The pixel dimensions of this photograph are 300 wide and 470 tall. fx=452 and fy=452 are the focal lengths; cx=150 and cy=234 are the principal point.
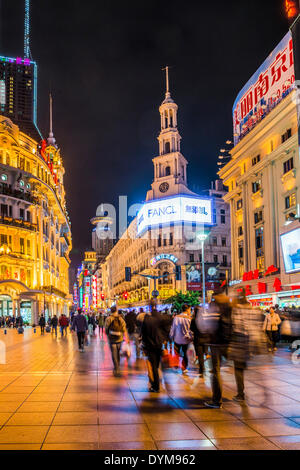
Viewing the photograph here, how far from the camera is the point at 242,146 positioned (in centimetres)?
4591

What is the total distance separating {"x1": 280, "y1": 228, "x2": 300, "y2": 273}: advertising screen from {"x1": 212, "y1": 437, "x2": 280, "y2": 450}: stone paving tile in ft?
78.4

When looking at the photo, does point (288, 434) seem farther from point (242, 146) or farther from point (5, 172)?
point (5, 172)

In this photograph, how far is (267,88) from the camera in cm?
4191

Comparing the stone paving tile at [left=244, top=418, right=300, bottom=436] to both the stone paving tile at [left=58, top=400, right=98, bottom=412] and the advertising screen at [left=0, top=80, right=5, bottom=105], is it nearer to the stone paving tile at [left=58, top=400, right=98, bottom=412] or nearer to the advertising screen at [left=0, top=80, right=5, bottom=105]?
the stone paving tile at [left=58, top=400, right=98, bottom=412]

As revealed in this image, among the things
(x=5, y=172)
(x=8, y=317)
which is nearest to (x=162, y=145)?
(x=5, y=172)

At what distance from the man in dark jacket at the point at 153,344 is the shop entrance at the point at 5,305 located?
150ft

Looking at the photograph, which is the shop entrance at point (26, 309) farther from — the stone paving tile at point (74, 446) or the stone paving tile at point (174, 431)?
the stone paving tile at point (74, 446)

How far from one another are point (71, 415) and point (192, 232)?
2816 inches

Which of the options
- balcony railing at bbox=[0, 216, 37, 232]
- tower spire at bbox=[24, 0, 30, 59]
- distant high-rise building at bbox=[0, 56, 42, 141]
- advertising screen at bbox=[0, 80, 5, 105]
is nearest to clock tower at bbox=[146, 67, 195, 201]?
balcony railing at bbox=[0, 216, 37, 232]

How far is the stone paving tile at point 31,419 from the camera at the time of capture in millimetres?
6371

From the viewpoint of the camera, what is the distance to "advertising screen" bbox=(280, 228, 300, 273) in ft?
93.3

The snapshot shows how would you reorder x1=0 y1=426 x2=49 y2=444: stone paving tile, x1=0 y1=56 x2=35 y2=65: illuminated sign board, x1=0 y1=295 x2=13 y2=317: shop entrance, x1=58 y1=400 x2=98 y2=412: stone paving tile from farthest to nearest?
x1=0 y1=56 x2=35 y2=65: illuminated sign board → x1=0 y1=295 x2=13 y2=317: shop entrance → x1=58 y1=400 x2=98 y2=412: stone paving tile → x1=0 y1=426 x2=49 y2=444: stone paving tile

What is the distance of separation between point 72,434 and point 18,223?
158 ft

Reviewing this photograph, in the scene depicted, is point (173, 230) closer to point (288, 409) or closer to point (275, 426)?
point (288, 409)
